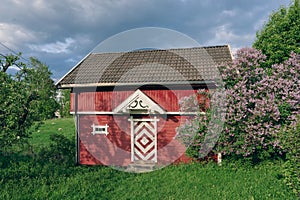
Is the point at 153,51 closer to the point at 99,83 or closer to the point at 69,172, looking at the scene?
the point at 99,83

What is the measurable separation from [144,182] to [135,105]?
3423 millimetres

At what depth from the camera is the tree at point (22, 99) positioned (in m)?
8.25

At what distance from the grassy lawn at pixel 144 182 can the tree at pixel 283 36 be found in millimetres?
8439

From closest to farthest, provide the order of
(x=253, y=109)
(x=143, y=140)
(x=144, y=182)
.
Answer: (x=144, y=182)
(x=253, y=109)
(x=143, y=140)

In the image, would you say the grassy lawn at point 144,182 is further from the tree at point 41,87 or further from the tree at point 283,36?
the tree at point 283,36

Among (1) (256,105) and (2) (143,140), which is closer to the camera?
(1) (256,105)

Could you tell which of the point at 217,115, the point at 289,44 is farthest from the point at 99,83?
the point at 289,44

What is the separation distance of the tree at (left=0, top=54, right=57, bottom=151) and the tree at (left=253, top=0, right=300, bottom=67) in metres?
13.5

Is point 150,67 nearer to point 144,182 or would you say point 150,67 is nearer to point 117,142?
point 117,142

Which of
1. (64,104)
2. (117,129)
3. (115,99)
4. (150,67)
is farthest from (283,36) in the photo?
(64,104)

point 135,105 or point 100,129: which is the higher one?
point 135,105

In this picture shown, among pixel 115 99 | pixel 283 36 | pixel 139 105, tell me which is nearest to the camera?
pixel 139 105

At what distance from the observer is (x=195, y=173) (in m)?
8.35

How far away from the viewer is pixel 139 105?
31.9ft
